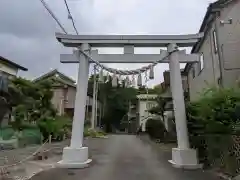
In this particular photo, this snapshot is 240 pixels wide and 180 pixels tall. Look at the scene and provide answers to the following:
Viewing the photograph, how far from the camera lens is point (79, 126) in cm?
988

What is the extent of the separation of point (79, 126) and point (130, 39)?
3.72m

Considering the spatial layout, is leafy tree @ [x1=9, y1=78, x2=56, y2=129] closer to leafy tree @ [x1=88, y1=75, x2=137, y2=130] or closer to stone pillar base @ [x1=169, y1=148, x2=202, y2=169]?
stone pillar base @ [x1=169, y1=148, x2=202, y2=169]

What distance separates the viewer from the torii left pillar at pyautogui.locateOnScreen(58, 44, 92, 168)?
9.48 meters

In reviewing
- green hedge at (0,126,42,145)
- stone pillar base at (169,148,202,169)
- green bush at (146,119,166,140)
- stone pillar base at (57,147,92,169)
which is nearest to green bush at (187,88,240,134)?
stone pillar base at (169,148,202,169)

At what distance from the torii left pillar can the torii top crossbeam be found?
34cm

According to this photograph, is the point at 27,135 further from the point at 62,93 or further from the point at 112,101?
the point at 112,101

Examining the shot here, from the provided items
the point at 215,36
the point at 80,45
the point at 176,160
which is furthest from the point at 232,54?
the point at 80,45

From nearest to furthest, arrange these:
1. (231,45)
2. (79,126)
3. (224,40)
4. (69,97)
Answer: (79,126)
(231,45)
(224,40)
(69,97)

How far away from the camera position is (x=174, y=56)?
9.96 meters

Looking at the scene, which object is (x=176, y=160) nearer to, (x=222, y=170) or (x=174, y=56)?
(x=222, y=170)

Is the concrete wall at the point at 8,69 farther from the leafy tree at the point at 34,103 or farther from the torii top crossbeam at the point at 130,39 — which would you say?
the torii top crossbeam at the point at 130,39

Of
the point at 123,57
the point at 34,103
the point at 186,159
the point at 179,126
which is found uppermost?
the point at 123,57

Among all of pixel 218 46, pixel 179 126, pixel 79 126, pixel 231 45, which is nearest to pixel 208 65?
pixel 218 46

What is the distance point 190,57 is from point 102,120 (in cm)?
3476
